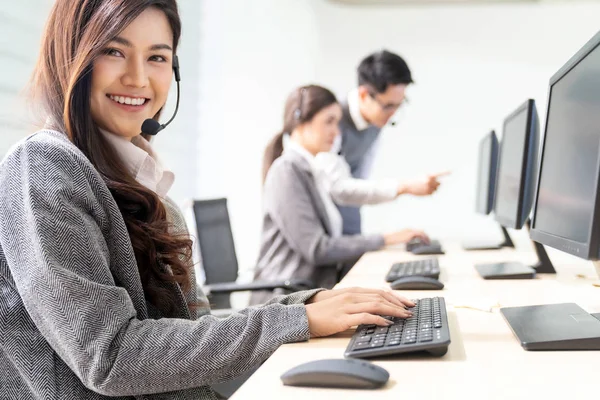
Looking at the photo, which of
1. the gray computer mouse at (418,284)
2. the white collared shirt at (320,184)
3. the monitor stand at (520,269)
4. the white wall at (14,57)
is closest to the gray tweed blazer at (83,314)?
the gray computer mouse at (418,284)

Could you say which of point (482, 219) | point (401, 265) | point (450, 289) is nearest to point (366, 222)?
point (482, 219)

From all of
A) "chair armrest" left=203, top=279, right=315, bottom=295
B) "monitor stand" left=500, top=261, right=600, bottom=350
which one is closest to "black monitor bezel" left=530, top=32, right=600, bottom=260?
"monitor stand" left=500, top=261, right=600, bottom=350

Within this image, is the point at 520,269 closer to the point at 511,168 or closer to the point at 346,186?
the point at 511,168

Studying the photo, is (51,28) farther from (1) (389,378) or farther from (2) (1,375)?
(1) (389,378)

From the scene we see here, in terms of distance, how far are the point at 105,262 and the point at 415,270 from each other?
1.03m

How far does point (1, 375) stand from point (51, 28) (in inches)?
21.1

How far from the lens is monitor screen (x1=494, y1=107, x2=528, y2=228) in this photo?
1684 mm

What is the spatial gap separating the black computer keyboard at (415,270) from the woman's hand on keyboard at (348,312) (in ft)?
2.19

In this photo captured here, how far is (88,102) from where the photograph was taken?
3.38 ft

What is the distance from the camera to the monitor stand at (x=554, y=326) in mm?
875

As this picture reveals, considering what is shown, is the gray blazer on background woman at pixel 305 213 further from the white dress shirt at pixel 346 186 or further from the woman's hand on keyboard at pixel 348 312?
the woman's hand on keyboard at pixel 348 312

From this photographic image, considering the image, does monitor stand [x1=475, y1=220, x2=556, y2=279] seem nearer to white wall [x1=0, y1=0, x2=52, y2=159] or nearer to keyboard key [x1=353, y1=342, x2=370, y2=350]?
keyboard key [x1=353, y1=342, x2=370, y2=350]

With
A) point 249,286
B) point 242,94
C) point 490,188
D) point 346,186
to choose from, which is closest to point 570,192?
point 249,286

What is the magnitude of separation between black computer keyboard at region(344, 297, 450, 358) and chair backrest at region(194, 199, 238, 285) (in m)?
1.24
